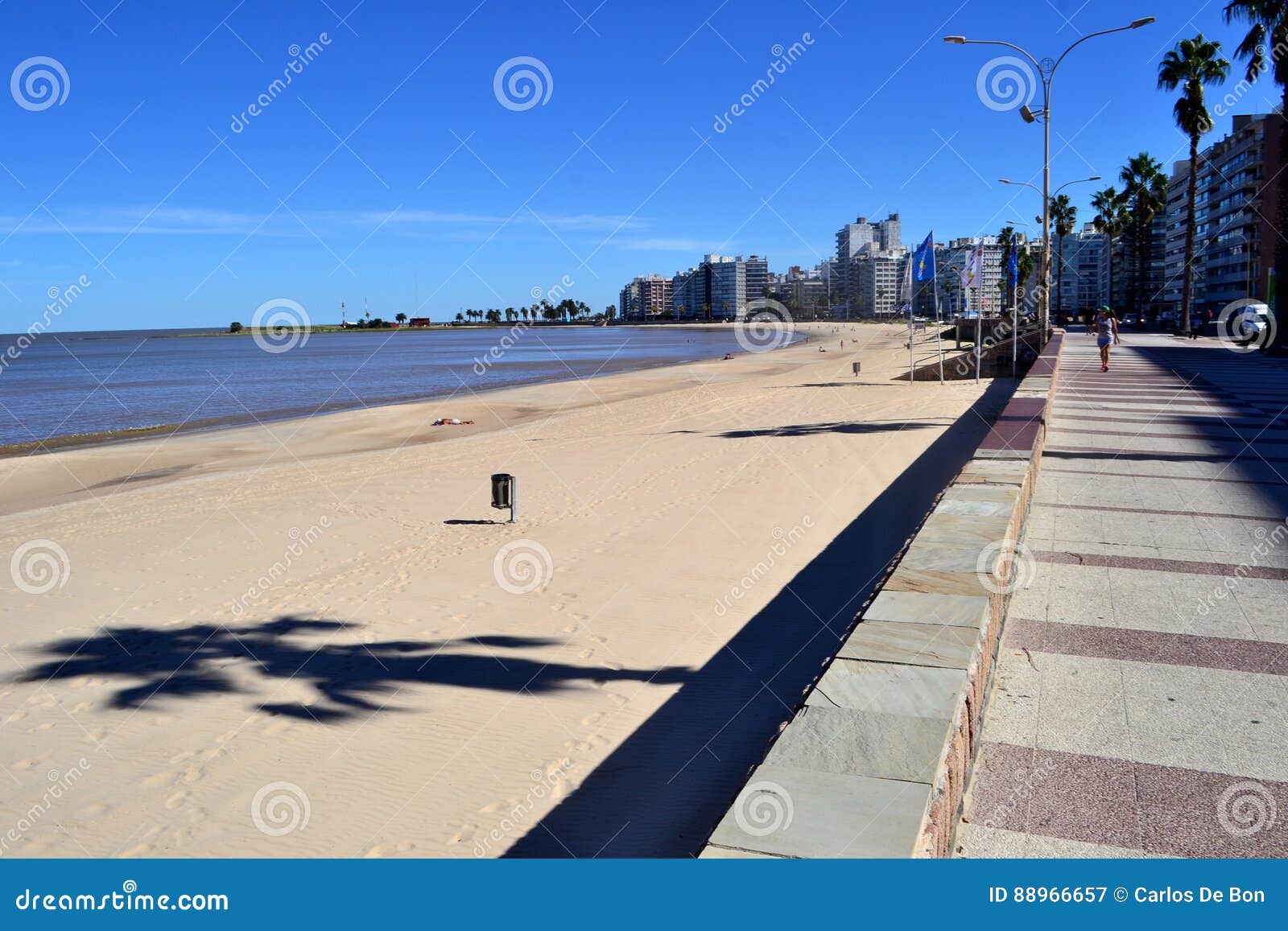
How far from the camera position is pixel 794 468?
1309cm

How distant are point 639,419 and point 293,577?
14205 mm

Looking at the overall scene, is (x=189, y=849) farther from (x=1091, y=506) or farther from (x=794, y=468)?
(x=794, y=468)

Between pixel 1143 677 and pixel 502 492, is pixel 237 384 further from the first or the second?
pixel 1143 677

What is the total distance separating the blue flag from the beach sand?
32.2 feet

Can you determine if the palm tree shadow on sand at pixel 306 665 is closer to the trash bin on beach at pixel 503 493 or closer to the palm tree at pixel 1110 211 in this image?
the trash bin on beach at pixel 503 493

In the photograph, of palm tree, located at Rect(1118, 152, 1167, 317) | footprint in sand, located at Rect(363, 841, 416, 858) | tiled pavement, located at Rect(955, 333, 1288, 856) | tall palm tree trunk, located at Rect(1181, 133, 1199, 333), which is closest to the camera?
tiled pavement, located at Rect(955, 333, 1288, 856)

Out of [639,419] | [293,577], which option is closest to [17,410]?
[639,419]

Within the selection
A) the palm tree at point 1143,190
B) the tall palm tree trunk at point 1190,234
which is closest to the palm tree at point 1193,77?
the tall palm tree trunk at point 1190,234

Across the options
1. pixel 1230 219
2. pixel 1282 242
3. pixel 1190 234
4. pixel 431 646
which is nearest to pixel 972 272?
pixel 1282 242

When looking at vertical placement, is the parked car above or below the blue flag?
below

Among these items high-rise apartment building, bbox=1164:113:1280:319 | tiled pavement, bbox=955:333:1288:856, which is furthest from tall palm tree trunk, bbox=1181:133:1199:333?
tiled pavement, bbox=955:333:1288:856

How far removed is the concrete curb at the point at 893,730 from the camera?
2.56 m

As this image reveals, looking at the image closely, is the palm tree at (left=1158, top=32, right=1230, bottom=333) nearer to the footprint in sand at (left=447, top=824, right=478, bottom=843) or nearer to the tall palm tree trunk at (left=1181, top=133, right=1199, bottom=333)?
the tall palm tree trunk at (left=1181, top=133, right=1199, bottom=333)

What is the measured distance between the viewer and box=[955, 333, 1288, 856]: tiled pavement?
325cm
